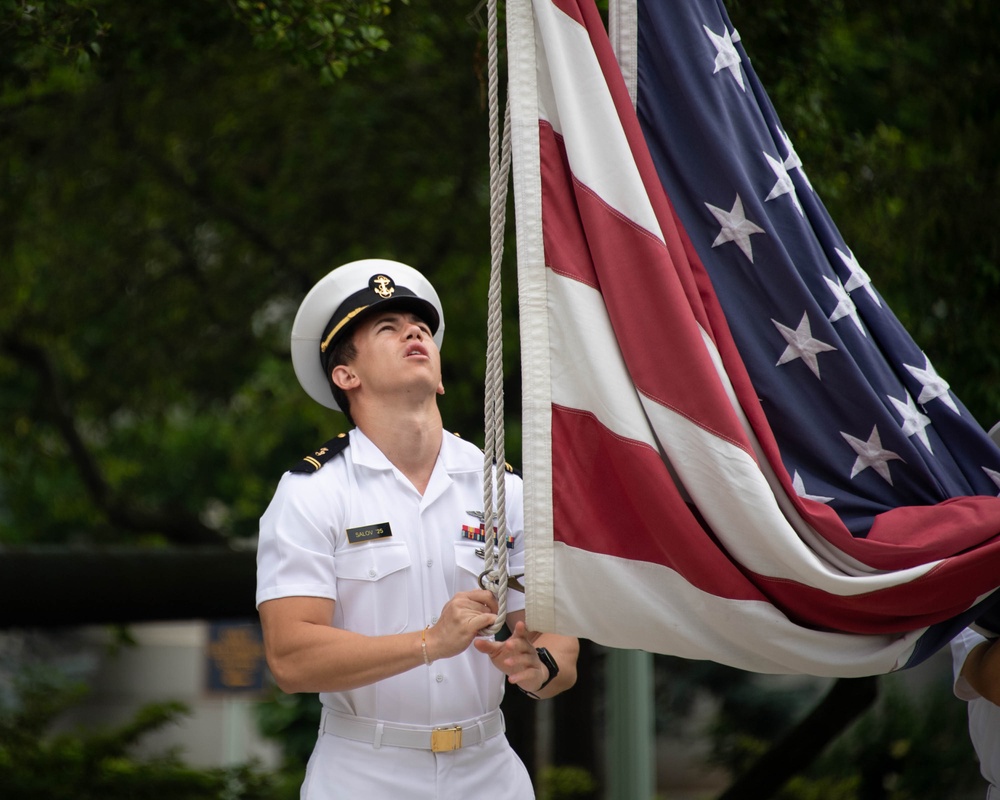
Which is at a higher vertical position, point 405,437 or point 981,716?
point 405,437

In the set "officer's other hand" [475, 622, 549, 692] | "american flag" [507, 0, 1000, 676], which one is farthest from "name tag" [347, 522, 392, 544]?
"american flag" [507, 0, 1000, 676]

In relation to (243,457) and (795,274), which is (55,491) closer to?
(243,457)

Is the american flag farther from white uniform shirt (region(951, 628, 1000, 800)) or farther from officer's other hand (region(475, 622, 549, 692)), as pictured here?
white uniform shirt (region(951, 628, 1000, 800))

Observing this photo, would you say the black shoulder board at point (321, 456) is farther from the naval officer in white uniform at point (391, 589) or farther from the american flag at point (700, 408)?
the american flag at point (700, 408)

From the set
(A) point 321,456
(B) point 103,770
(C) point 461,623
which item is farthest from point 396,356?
(B) point 103,770

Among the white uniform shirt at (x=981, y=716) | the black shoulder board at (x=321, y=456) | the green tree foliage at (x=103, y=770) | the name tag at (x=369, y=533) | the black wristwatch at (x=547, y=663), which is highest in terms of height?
the black shoulder board at (x=321, y=456)

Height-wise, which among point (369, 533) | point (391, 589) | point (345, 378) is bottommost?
point (391, 589)

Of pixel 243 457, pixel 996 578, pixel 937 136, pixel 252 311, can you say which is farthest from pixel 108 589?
pixel 996 578

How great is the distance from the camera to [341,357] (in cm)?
331

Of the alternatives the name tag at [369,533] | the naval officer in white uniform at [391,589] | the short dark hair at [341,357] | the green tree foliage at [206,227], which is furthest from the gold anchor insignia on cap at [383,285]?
the green tree foliage at [206,227]

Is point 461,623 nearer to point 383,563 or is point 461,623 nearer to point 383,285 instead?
point 383,563

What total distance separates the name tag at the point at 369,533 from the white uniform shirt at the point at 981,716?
58.6 inches

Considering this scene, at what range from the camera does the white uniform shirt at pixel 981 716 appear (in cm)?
314

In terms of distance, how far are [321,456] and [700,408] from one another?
1.05 m
